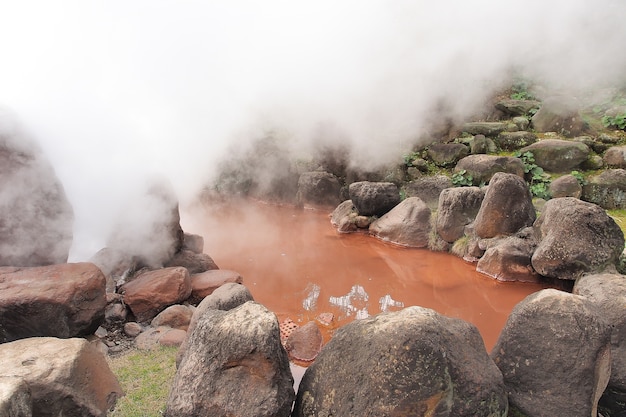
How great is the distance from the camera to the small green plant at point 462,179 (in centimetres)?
968

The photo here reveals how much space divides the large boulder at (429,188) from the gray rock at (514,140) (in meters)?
1.68

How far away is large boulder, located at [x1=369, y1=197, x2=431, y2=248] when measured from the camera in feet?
27.4

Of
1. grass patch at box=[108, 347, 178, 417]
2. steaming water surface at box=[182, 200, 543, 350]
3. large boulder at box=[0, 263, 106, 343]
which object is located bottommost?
steaming water surface at box=[182, 200, 543, 350]

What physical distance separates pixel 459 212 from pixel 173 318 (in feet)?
17.2

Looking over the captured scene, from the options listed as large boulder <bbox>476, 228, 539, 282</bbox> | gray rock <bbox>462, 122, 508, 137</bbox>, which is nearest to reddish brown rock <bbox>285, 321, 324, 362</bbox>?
large boulder <bbox>476, 228, 539, 282</bbox>

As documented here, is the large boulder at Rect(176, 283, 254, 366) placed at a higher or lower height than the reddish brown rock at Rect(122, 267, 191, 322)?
higher

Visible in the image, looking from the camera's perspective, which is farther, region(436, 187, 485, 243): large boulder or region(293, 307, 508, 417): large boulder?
region(436, 187, 485, 243): large boulder

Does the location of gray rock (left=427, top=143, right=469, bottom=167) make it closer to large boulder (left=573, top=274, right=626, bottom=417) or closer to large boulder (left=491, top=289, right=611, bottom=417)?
large boulder (left=573, top=274, right=626, bottom=417)

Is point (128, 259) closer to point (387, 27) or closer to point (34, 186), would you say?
point (34, 186)

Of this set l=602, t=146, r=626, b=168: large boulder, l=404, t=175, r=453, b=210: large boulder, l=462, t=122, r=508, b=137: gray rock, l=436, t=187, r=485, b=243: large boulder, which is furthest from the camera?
l=462, t=122, r=508, b=137: gray rock

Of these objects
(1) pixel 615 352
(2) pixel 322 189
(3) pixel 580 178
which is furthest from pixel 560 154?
(1) pixel 615 352

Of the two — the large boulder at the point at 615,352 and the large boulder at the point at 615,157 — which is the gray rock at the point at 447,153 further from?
the large boulder at the point at 615,352

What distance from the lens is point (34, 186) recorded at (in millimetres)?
4918

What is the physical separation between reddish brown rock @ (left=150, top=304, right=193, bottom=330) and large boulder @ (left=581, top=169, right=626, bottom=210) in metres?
7.85
